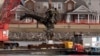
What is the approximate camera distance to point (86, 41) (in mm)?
69938

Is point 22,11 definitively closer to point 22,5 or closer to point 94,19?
point 22,5

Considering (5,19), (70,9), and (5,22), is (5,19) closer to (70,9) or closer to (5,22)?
(5,22)

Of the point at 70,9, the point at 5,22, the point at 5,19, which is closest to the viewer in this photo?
the point at 5,22

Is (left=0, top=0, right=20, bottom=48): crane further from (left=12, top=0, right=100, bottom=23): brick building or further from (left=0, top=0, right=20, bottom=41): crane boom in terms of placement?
(left=12, top=0, right=100, bottom=23): brick building

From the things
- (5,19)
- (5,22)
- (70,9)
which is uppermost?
(70,9)

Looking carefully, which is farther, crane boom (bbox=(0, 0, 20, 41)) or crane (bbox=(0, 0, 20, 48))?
crane boom (bbox=(0, 0, 20, 41))

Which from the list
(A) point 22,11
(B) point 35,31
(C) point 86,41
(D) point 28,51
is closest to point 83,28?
(B) point 35,31

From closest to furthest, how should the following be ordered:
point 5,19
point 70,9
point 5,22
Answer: point 5,22
point 5,19
point 70,9

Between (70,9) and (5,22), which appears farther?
(70,9)

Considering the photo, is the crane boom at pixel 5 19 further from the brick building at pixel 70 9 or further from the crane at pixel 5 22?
the brick building at pixel 70 9

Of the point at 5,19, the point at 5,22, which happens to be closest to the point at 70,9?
the point at 5,19

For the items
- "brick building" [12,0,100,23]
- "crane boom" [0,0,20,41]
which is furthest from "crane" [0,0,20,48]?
"brick building" [12,0,100,23]

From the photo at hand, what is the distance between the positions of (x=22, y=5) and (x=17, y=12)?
Answer: 2.82 m

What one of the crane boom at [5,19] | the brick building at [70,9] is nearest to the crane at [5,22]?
the crane boom at [5,19]
